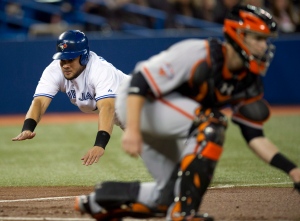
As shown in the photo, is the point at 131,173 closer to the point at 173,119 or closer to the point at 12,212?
the point at 12,212

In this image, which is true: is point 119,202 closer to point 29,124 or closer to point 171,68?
point 171,68

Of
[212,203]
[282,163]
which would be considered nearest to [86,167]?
[212,203]

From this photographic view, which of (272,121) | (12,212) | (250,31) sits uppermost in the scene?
(250,31)

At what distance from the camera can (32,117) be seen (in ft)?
22.9

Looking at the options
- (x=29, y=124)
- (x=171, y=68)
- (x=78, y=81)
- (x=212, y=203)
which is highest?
(x=171, y=68)

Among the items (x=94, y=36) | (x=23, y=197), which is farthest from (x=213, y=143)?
(x=94, y=36)

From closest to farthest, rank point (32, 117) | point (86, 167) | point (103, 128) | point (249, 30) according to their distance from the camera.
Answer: point (249, 30), point (103, 128), point (32, 117), point (86, 167)

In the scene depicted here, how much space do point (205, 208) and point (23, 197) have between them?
6.36 feet

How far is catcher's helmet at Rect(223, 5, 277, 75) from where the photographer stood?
475cm

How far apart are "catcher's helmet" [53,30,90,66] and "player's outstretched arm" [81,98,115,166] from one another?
1.81ft

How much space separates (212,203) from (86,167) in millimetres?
3036

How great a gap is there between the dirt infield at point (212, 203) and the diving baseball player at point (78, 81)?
0.70m

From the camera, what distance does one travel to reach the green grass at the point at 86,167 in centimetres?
823

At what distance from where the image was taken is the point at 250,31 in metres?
4.75
